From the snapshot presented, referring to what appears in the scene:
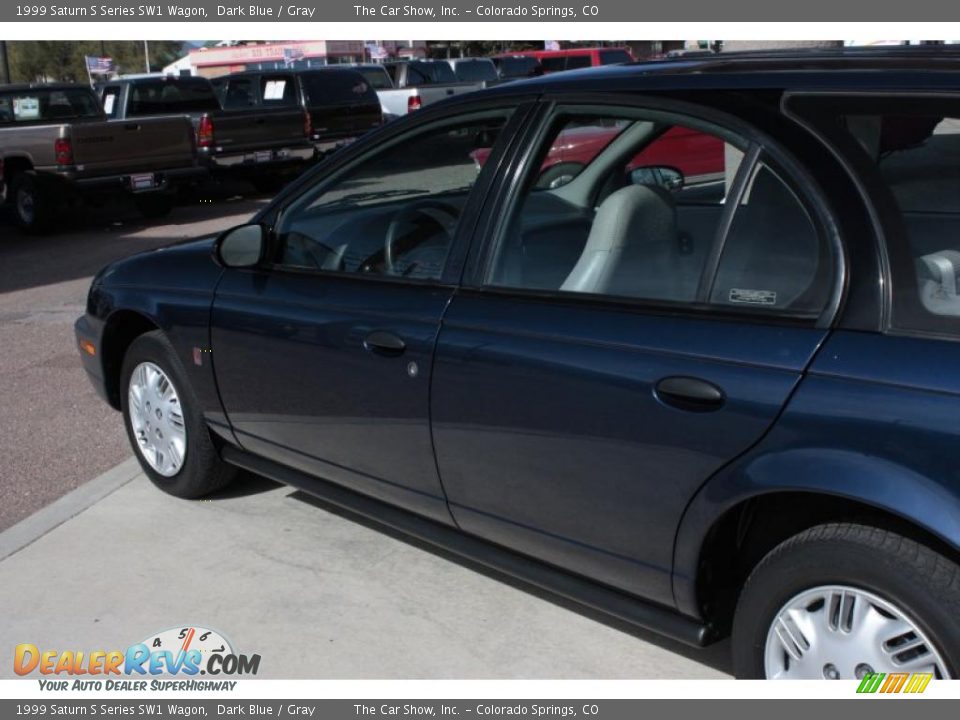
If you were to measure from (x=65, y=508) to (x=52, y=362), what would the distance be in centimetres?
302

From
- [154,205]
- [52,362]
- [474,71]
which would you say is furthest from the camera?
[474,71]

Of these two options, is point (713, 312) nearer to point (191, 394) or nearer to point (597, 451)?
point (597, 451)

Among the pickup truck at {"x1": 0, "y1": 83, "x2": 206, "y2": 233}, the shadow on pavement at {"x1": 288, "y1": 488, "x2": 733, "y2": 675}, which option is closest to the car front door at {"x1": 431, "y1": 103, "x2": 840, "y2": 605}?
the shadow on pavement at {"x1": 288, "y1": 488, "x2": 733, "y2": 675}

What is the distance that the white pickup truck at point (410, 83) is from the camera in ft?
76.0

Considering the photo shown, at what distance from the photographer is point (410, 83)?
2448 cm

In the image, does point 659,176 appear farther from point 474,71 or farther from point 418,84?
point 474,71

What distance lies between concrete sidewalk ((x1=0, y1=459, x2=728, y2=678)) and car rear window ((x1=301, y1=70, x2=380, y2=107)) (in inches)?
540

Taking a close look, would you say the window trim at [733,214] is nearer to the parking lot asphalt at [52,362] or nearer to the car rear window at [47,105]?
the parking lot asphalt at [52,362]

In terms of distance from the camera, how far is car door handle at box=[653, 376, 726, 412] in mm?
3014

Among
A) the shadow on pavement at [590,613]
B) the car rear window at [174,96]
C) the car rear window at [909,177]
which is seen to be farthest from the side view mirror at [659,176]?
the car rear window at [174,96]

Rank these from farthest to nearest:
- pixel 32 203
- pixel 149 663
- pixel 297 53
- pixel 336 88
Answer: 1. pixel 297 53
2. pixel 336 88
3. pixel 32 203
4. pixel 149 663

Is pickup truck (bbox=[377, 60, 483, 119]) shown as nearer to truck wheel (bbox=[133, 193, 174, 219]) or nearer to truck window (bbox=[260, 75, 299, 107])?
truck window (bbox=[260, 75, 299, 107])

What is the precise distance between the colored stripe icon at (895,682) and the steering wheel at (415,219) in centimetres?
191

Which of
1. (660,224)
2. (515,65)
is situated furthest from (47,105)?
(515,65)
